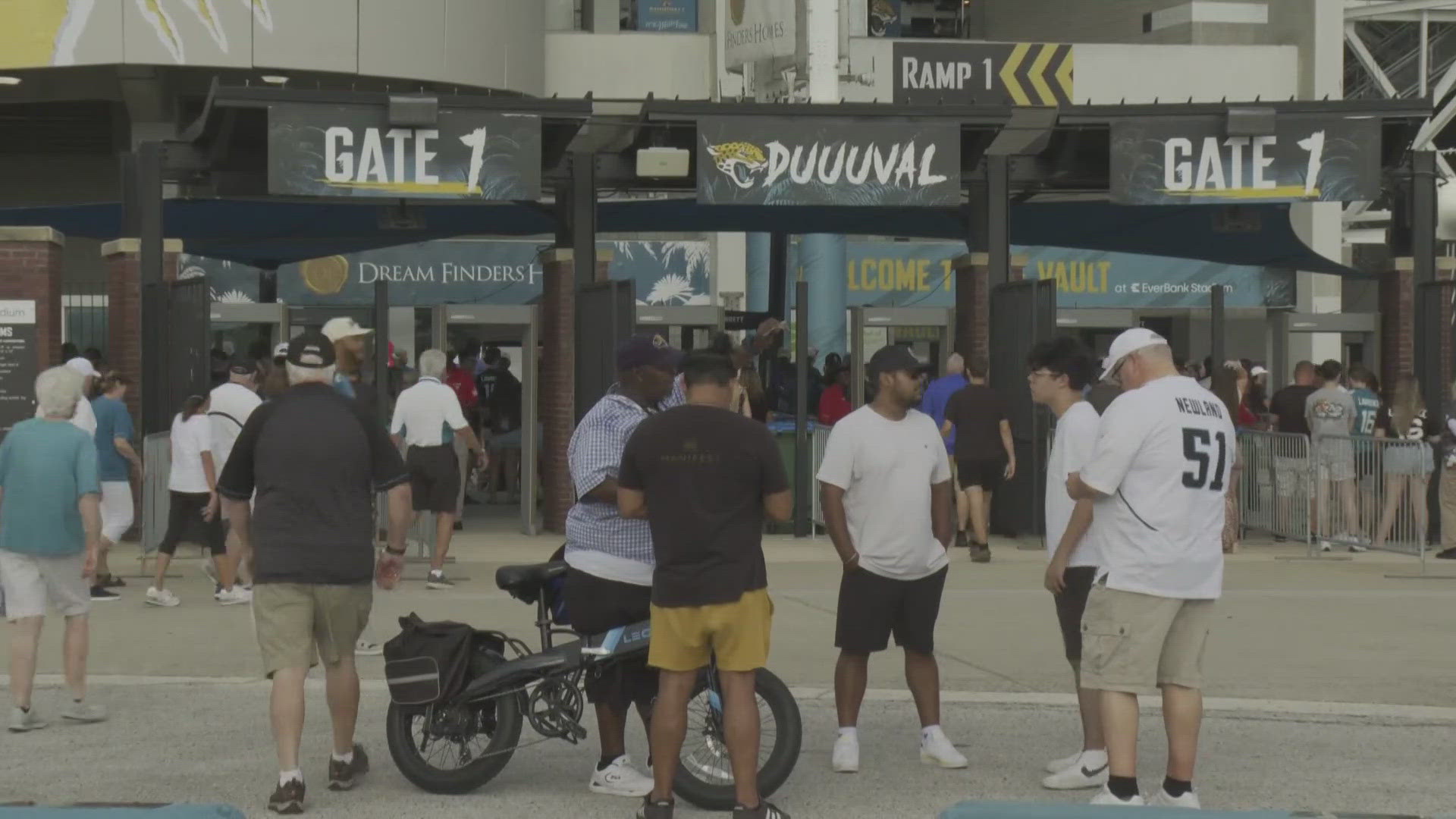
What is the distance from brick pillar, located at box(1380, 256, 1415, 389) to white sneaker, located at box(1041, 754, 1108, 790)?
42.9ft

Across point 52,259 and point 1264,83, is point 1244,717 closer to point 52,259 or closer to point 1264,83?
point 52,259

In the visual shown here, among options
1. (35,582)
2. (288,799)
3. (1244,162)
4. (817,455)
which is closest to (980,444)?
(817,455)

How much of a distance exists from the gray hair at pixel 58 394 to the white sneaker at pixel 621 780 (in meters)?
3.36

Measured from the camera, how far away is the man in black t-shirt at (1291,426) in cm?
1775

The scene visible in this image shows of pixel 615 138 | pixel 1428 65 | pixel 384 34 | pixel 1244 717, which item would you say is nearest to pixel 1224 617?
pixel 1244 717

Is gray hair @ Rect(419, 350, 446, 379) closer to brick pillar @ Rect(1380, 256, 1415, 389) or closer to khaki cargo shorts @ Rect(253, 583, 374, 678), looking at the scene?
khaki cargo shorts @ Rect(253, 583, 374, 678)

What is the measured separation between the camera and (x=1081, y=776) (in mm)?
8219

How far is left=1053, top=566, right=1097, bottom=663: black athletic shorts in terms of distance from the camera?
8.23 metres

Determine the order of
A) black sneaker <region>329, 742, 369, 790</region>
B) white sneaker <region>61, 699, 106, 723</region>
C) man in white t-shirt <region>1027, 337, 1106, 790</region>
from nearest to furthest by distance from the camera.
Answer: black sneaker <region>329, 742, 369, 790</region>, man in white t-shirt <region>1027, 337, 1106, 790</region>, white sneaker <region>61, 699, 106, 723</region>

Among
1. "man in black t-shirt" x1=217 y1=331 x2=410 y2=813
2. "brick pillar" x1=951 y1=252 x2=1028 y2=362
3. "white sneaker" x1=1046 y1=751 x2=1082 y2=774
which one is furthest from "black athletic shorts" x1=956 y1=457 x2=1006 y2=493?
"man in black t-shirt" x1=217 y1=331 x2=410 y2=813

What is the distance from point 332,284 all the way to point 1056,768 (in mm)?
25642

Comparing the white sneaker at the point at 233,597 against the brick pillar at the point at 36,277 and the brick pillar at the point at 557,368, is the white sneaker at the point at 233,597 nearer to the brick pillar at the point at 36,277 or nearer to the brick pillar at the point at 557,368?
the brick pillar at the point at 36,277

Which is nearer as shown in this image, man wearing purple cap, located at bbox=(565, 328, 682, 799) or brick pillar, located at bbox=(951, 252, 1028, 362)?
man wearing purple cap, located at bbox=(565, 328, 682, 799)

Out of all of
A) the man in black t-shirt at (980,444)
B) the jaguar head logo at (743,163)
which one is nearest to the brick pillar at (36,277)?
the jaguar head logo at (743,163)
